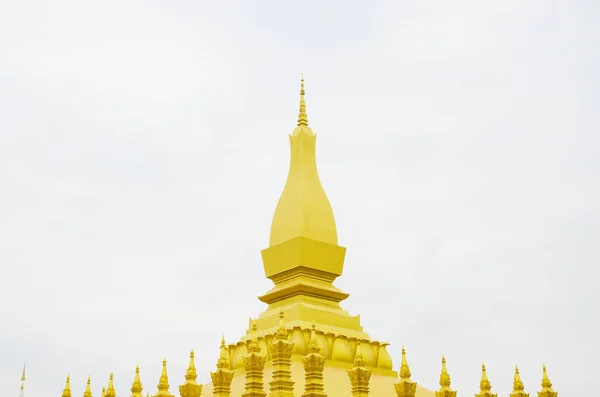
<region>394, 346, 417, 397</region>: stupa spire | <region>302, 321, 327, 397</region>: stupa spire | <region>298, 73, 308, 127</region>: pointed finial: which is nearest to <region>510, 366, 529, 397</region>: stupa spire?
<region>394, 346, 417, 397</region>: stupa spire

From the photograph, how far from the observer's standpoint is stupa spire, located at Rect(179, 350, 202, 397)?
1662 centimetres

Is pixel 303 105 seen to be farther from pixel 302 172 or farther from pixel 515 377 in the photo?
pixel 515 377

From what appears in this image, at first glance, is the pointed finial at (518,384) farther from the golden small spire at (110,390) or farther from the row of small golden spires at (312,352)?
the golden small spire at (110,390)

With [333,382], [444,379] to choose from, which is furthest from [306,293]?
[444,379]

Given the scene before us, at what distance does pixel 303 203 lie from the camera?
23.7 metres

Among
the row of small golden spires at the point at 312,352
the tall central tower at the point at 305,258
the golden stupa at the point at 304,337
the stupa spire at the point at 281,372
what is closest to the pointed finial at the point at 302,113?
the golden stupa at the point at 304,337

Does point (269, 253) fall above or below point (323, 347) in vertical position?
above

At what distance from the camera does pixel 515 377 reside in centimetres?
1958

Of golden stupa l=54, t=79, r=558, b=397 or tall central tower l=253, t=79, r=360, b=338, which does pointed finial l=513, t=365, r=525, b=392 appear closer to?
golden stupa l=54, t=79, r=558, b=397

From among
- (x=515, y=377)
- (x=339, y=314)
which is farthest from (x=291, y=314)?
(x=515, y=377)

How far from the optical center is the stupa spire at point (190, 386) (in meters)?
16.6

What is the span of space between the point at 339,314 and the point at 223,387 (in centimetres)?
589

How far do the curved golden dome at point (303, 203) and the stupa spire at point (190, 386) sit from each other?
704 cm

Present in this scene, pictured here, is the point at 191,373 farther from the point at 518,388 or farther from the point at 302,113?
the point at 302,113
